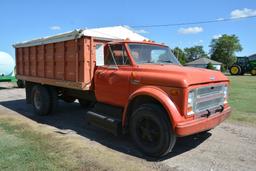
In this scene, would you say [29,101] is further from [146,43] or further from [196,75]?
[196,75]

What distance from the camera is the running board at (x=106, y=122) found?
582 centimetres

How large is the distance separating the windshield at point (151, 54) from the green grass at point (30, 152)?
2.59 meters

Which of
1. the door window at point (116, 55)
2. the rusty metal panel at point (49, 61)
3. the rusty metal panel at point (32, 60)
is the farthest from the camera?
the rusty metal panel at point (32, 60)

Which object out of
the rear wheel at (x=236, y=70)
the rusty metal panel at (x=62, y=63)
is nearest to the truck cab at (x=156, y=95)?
the rusty metal panel at (x=62, y=63)

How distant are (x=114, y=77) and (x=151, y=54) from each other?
1.08 m

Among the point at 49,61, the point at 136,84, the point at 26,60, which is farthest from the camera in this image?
the point at 26,60

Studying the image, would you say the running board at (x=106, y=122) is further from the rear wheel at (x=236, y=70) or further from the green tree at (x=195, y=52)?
the green tree at (x=195, y=52)

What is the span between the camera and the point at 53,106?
29.7 ft

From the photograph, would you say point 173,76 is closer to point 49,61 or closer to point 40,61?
point 49,61

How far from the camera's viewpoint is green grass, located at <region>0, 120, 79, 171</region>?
15.2ft

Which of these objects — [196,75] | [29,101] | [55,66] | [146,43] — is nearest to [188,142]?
[196,75]

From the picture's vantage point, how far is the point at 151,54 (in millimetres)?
6410

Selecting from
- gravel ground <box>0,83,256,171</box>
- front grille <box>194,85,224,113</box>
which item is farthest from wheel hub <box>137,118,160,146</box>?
front grille <box>194,85,224,113</box>

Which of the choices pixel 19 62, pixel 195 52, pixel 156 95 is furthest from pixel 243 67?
pixel 195 52
